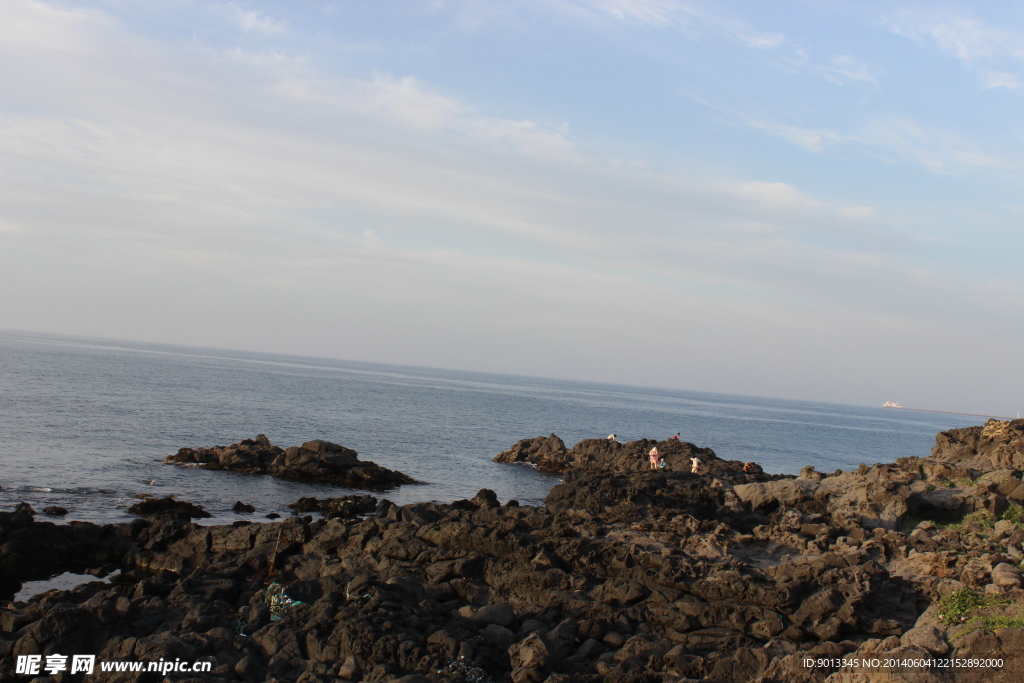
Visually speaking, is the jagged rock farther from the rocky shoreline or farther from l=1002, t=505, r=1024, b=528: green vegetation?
l=1002, t=505, r=1024, b=528: green vegetation

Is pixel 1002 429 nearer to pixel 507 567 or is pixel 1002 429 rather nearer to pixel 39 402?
pixel 507 567

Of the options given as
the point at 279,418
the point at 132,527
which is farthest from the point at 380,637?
the point at 279,418

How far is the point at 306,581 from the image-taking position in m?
19.3

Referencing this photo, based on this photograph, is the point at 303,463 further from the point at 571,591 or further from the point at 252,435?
the point at 571,591

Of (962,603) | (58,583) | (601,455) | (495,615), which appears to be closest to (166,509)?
(58,583)

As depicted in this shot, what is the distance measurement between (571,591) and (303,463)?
27.5 m

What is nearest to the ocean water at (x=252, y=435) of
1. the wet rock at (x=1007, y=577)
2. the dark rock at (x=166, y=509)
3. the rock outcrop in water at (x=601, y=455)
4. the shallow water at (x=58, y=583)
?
the dark rock at (x=166, y=509)

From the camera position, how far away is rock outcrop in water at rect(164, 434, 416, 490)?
43000mm

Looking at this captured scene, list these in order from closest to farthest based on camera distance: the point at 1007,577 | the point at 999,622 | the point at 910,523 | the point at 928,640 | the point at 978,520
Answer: the point at 928,640, the point at 999,622, the point at 1007,577, the point at 978,520, the point at 910,523

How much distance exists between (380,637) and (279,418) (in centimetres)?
6422

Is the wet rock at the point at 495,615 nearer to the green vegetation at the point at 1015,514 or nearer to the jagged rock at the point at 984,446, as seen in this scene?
the green vegetation at the point at 1015,514

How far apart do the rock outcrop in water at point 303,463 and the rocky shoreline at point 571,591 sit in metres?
14.2

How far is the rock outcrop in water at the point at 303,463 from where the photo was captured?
43000mm

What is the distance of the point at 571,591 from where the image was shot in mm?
20234
